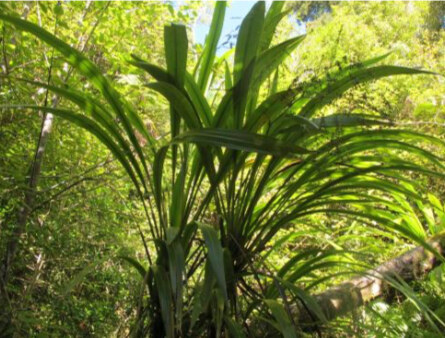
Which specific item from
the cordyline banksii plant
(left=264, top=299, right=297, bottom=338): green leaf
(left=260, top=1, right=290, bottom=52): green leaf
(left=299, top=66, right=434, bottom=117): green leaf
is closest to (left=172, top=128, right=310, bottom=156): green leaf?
the cordyline banksii plant

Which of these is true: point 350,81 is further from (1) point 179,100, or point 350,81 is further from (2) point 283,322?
(2) point 283,322

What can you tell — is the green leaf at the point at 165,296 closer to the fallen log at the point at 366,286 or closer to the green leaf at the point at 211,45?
the fallen log at the point at 366,286

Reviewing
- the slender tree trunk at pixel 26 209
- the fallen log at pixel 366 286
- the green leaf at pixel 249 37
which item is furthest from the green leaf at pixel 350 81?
the slender tree trunk at pixel 26 209

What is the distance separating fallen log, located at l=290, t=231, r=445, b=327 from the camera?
4.05ft

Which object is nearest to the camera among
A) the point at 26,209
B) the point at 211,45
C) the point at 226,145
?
the point at 226,145

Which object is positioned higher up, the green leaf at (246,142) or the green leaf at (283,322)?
the green leaf at (246,142)

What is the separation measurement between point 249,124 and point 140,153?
0.28 metres

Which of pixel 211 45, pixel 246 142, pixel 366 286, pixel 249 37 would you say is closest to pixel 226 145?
pixel 246 142

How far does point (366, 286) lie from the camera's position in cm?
136

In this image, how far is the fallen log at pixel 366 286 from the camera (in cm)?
123

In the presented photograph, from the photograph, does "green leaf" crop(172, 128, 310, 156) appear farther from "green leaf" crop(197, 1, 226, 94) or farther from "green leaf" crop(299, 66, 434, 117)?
"green leaf" crop(197, 1, 226, 94)

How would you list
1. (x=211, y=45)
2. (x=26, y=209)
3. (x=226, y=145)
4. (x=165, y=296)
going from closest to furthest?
(x=226, y=145), (x=165, y=296), (x=211, y=45), (x=26, y=209)

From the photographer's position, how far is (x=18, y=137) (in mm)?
1660

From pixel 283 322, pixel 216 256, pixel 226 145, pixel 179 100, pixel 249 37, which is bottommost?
pixel 283 322
